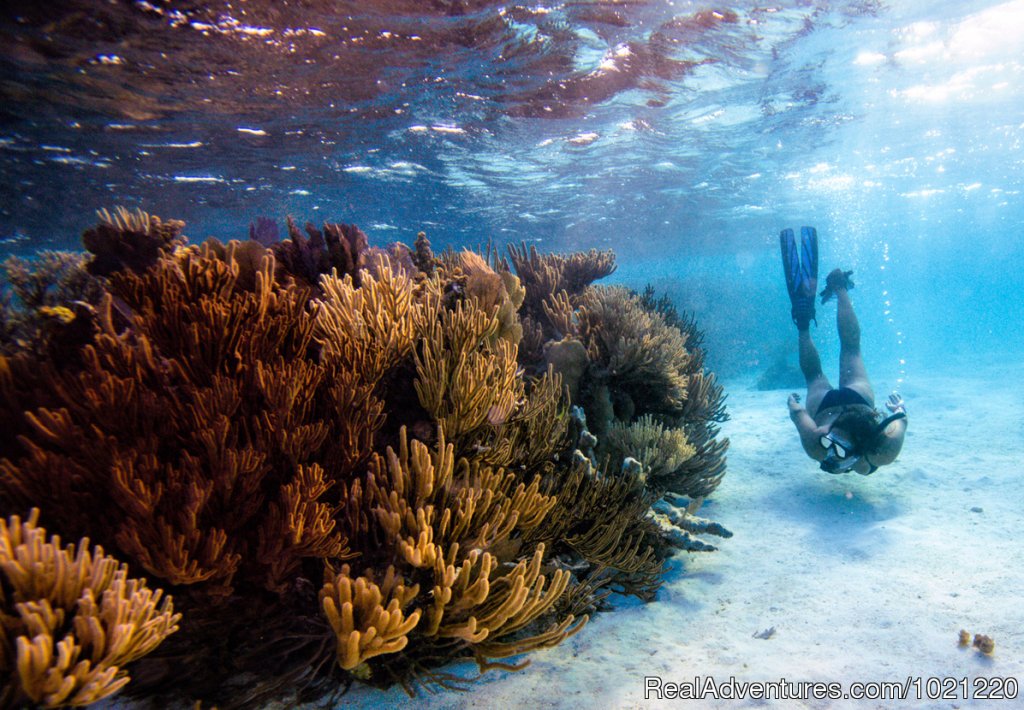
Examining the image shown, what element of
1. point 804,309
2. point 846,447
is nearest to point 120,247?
point 846,447

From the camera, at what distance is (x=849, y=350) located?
10.7 metres

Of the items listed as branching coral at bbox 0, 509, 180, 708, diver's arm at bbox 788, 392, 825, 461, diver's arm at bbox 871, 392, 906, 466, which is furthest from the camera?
diver's arm at bbox 788, 392, 825, 461

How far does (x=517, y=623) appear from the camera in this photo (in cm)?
254

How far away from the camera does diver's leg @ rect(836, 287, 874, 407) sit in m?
9.79

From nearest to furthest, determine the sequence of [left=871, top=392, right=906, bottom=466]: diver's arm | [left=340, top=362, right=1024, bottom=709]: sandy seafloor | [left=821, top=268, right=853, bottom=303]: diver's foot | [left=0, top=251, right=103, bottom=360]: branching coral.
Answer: [left=340, top=362, right=1024, bottom=709]: sandy seafloor
[left=0, top=251, right=103, bottom=360]: branching coral
[left=871, top=392, right=906, bottom=466]: diver's arm
[left=821, top=268, right=853, bottom=303]: diver's foot

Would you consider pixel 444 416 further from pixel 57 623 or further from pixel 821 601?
pixel 821 601

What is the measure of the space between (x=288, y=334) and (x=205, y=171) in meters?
17.3

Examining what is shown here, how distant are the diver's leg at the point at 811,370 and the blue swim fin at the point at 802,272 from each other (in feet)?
1.46

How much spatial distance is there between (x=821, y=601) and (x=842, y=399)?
524cm

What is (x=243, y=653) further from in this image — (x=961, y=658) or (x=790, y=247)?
(x=790, y=247)

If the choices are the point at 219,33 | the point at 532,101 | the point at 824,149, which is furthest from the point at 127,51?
the point at 824,149

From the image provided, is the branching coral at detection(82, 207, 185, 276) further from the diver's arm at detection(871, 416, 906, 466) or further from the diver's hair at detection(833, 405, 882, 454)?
the diver's arm at detection(871, 416, 906, 466)

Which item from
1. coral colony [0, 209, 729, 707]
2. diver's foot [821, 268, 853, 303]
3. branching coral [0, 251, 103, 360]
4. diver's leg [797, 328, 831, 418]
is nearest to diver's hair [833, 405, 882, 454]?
diver's leg [797, 328, 831, 418]

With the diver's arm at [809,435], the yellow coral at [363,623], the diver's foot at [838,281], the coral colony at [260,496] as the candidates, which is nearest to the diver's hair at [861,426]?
the diver's arm at [809,435]
